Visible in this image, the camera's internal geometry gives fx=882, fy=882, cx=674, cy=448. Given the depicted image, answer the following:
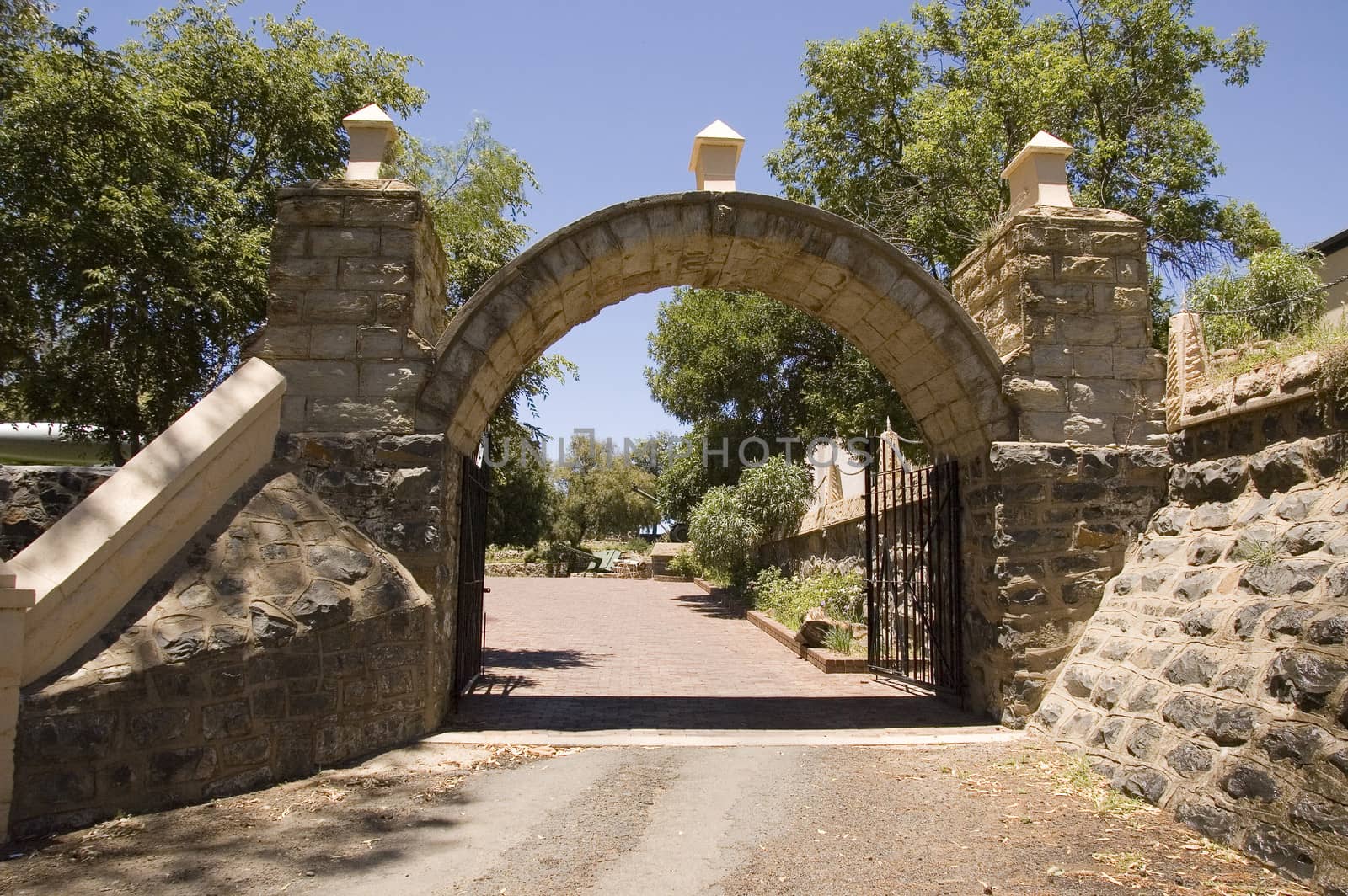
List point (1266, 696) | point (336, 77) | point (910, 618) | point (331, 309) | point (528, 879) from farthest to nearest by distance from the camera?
1. point (336, 77)
2. point (910, 618)
3. point (331, 309)
4. point (1266, 696)
5. point (528, 879)

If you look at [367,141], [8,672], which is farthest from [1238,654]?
[367,141]

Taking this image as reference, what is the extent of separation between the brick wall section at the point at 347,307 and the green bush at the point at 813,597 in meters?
6.40

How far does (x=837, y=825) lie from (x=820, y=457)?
40.6 feet

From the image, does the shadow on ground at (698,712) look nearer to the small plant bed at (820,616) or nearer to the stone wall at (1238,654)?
the stone wall at (1238,654)

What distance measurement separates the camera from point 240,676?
4.72 metres

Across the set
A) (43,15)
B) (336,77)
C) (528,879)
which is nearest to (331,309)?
(528,879)

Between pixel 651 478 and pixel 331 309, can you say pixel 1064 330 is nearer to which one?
pixel 331 309

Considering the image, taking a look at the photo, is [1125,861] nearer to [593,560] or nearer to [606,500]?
[593,560]

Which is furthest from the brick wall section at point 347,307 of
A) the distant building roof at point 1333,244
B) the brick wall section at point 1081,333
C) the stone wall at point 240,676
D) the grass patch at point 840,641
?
the distant building roof at point 1333,244

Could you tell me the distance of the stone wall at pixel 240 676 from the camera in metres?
4.14

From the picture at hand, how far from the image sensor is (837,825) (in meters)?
4.34

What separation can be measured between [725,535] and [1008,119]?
30.6ft

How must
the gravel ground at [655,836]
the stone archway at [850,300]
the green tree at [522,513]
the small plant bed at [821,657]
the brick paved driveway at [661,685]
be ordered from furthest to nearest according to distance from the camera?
the green tree at [522,513] < the small plant bed at [821,657] < the brick paved driveway at [661,685] < the stone archway at [850,300] < the gravel ground at [655,836]

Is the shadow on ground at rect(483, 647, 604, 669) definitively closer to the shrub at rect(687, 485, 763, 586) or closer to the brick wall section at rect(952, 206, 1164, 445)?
the brick wall section at rect(952, 206, 1164, 445)
